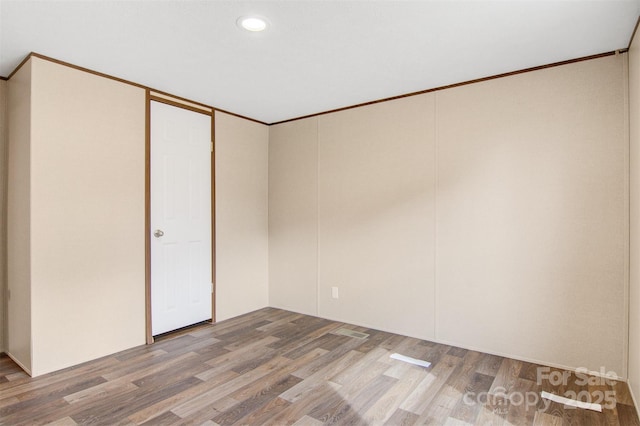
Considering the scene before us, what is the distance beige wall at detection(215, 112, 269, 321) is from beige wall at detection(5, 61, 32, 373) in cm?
167

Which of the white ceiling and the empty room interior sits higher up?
the white ceiling

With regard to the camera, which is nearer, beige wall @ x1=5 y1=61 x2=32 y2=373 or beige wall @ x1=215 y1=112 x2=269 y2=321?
beige wall @ x1=5 y1=61 x2=32 y2=373

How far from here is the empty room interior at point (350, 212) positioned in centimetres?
220

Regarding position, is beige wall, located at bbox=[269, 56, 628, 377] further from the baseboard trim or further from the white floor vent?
the baseboard trim

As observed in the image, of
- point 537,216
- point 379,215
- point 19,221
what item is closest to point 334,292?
point 379,215

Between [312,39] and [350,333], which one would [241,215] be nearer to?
[350,333]

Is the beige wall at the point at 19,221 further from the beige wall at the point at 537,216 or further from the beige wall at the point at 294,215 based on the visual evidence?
the beige wall at the point at 537,216

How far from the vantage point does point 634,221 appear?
2307 millimetres

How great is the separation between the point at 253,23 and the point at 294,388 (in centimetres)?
243

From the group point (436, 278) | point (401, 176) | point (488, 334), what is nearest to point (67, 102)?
point (401, 176)

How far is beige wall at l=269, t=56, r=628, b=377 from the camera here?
2.59 m

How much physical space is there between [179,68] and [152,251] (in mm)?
1667

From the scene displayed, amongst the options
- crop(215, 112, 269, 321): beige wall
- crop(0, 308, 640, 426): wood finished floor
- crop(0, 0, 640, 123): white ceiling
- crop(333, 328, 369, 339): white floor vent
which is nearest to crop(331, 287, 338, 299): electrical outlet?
crop(333, 328, 369, 339): white floor vent

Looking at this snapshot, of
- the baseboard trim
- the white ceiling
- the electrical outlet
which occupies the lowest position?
the baseboard trim
